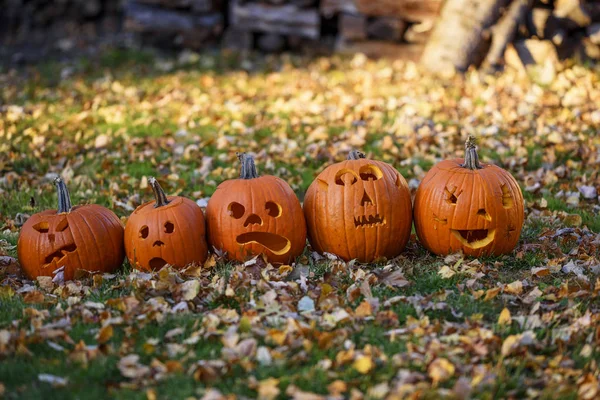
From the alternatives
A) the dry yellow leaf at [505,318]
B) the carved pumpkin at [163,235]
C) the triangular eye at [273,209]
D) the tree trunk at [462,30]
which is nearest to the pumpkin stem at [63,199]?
the carved pumpkin at [163,235]

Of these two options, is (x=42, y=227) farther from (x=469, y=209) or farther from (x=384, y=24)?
(x=384, y=24)

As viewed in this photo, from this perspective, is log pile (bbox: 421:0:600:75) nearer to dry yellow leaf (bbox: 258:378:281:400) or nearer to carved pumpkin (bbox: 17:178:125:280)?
carved pumpkin (bbox: 17:178:125:280)

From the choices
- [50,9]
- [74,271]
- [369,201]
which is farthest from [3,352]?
[50,9]

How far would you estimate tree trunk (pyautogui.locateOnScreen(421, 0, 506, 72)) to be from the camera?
8961 millimetres

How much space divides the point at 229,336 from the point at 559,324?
5.63 feet

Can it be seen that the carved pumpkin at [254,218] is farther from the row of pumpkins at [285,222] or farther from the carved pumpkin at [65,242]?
the carved pumpkin at [65,242]

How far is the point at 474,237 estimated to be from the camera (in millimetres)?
4672

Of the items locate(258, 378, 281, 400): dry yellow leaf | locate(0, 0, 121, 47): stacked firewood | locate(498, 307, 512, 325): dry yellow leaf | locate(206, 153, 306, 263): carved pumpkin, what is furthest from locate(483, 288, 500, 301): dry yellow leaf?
locate(0, 0, 121, 47): stacked firewood

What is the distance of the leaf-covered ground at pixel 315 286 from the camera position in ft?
10.9

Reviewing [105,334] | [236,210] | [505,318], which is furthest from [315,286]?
[105,334]

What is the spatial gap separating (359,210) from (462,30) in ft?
17.3

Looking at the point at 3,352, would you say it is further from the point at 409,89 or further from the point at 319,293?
the point at 409,89

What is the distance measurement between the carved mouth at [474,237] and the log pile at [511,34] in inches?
190

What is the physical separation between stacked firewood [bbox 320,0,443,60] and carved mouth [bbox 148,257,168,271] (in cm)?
658
